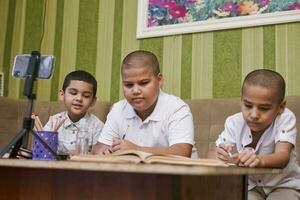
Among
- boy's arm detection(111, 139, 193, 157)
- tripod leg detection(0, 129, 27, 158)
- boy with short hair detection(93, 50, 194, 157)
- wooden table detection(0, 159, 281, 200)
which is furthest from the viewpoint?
boy with short hair detection(93, 50, 194, 157)

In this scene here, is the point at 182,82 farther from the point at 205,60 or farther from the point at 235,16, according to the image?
the point at 235,16

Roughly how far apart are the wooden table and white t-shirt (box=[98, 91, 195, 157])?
0.63m

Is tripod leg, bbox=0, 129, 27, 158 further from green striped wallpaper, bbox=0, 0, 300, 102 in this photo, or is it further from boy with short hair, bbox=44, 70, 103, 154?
green striped wallpaper, bbox=0, 0, 300, 102

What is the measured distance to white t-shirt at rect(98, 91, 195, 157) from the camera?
70.5 inches

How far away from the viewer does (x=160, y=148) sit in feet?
5.38

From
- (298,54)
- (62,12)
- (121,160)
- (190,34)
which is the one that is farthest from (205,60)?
(121,160)

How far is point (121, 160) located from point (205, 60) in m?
1.68

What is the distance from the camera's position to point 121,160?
95 centimetres

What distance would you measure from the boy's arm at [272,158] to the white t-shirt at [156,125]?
361 millimetres

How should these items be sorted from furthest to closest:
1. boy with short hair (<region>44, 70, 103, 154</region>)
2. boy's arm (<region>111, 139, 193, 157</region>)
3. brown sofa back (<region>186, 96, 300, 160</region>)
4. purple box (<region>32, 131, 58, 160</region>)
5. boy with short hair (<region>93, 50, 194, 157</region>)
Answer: boy with short hair (<region>44, 70, 103, 154</region>) → brown sofa back (<region>186, 96, 300, 160</region>) → boy with short hair (<region>93, 50, 194, 157</region>) → boy's arm (<region>111, 139, 193, 157</region>) → purple box (<region>32, 131, 58, 160</region>)

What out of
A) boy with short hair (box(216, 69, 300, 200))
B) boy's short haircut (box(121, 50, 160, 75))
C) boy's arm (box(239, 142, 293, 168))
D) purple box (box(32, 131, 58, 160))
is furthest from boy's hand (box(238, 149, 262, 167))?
boy's short haircut (box(121, 50, 160, 75))

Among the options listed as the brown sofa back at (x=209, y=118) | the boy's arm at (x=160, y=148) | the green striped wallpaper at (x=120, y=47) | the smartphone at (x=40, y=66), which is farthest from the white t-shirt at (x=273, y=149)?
the smartphone at (x=40, y=66)

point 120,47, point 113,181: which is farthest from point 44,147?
point 120,47

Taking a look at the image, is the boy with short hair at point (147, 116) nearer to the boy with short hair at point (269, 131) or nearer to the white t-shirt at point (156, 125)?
the white t-shirt at point (156, 125)
